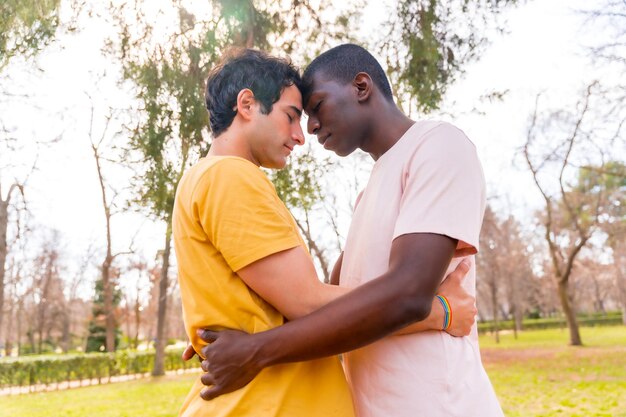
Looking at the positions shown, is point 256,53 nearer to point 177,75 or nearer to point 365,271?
point 365,271

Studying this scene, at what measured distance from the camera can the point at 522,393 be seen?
1360 centimetres

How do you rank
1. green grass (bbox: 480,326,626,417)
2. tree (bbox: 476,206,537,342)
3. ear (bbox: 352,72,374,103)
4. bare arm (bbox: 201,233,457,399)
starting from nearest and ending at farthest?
bare arm (bbox: 201,233,457,399)
ear (bbox: 352,72,374,103)
green grass (bbox: 480,326,626,417)
tree (bbox: 476,206,537,342)

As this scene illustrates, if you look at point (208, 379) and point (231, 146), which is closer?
point (208, 379)

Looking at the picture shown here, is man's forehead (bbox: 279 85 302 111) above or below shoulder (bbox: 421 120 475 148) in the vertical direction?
above

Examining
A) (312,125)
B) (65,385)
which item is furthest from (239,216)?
(65,385)

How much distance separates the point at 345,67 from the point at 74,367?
24319 millimetres

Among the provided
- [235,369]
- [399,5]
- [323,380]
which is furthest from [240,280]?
[399,5]

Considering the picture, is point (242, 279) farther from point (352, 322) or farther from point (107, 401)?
point (107, 401)

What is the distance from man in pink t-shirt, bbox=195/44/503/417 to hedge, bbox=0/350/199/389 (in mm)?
22893

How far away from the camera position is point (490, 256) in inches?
1298

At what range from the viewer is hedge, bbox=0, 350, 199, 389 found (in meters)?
21.9

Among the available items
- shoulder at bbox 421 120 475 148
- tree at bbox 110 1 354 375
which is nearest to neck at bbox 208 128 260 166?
shoulder at bbox 421 120 475 148

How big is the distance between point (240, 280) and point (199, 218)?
189mm

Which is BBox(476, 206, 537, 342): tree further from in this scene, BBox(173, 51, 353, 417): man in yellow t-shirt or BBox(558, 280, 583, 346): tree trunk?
BBox(173, 51, 353, 417): man in yellow t-shirt
